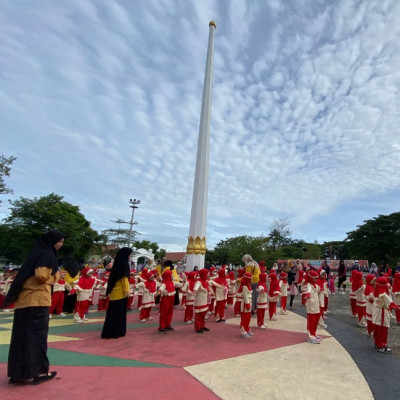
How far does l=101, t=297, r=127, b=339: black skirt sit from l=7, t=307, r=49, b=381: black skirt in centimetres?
272

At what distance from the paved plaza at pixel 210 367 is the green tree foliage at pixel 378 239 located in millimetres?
37991

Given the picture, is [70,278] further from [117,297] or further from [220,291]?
[220,291]

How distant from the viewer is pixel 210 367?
4.73m

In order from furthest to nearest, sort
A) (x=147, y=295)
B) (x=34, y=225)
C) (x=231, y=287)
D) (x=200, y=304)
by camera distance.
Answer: (x=34, y=225)
(x=231, y=287)
(x=147, y=295)
(x=200, y=304)

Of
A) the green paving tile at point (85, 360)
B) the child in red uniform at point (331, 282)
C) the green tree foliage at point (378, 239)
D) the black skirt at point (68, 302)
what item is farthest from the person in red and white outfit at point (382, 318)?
the green tree foliage at point (378, 239)

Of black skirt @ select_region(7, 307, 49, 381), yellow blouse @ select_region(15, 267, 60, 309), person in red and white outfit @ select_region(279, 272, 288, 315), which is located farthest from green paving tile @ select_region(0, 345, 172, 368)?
person in red and white outfit @ select_region(279, 272, 288, 315)

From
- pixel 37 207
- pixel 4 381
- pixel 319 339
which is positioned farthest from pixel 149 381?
pixel 37 207

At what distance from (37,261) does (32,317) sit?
728 millimetres

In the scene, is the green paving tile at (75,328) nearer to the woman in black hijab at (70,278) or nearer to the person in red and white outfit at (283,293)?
the woman in black hijab at (70,278)

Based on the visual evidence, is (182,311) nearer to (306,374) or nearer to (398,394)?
(306,374)

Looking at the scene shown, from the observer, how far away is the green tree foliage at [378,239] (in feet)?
128

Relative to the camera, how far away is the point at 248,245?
5097 centimetres

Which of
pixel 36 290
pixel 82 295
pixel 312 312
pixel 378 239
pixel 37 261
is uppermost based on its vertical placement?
pixel 378 239

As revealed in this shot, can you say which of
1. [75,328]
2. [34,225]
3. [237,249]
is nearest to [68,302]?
[75,328]
